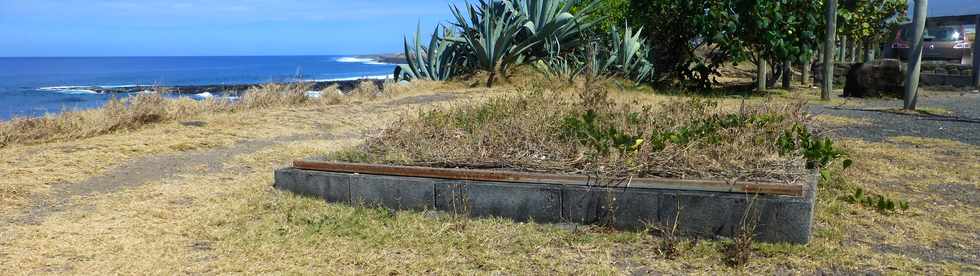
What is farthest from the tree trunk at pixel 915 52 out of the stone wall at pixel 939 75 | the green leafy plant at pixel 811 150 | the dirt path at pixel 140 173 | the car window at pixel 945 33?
the car window at pixel 945 33

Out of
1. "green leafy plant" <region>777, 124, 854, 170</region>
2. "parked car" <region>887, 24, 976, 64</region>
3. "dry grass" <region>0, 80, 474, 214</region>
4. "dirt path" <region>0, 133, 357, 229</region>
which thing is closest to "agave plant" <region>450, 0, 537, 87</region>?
"dry grass" <region>0, 80, 474, 214</region>

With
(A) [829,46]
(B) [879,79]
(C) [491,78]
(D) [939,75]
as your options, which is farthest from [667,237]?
(D) [939,75]

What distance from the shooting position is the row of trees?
1357 centimetres

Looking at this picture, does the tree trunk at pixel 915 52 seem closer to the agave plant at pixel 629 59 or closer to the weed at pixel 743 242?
the agave plant at pixel 629 59

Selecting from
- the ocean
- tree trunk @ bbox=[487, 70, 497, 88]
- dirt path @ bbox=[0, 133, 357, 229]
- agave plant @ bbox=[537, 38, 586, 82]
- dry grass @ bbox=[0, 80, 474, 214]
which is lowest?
the ocean

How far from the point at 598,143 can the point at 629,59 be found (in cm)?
952

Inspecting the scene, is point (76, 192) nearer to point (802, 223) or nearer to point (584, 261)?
point (584, 261)

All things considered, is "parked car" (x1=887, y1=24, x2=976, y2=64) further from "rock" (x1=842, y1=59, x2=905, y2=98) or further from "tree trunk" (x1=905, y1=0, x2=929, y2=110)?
"tree trunk" (x1=905, y1=0, x2=929, y2=110)

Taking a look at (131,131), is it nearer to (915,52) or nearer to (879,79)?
(915,52)

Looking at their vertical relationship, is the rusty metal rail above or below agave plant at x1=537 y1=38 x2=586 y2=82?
below

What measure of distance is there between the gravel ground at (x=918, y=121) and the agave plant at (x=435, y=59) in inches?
252

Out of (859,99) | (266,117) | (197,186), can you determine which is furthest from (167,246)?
(859,99)

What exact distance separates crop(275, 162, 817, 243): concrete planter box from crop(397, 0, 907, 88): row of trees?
27.1 ft

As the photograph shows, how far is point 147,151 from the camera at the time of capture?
6980 millimetres
